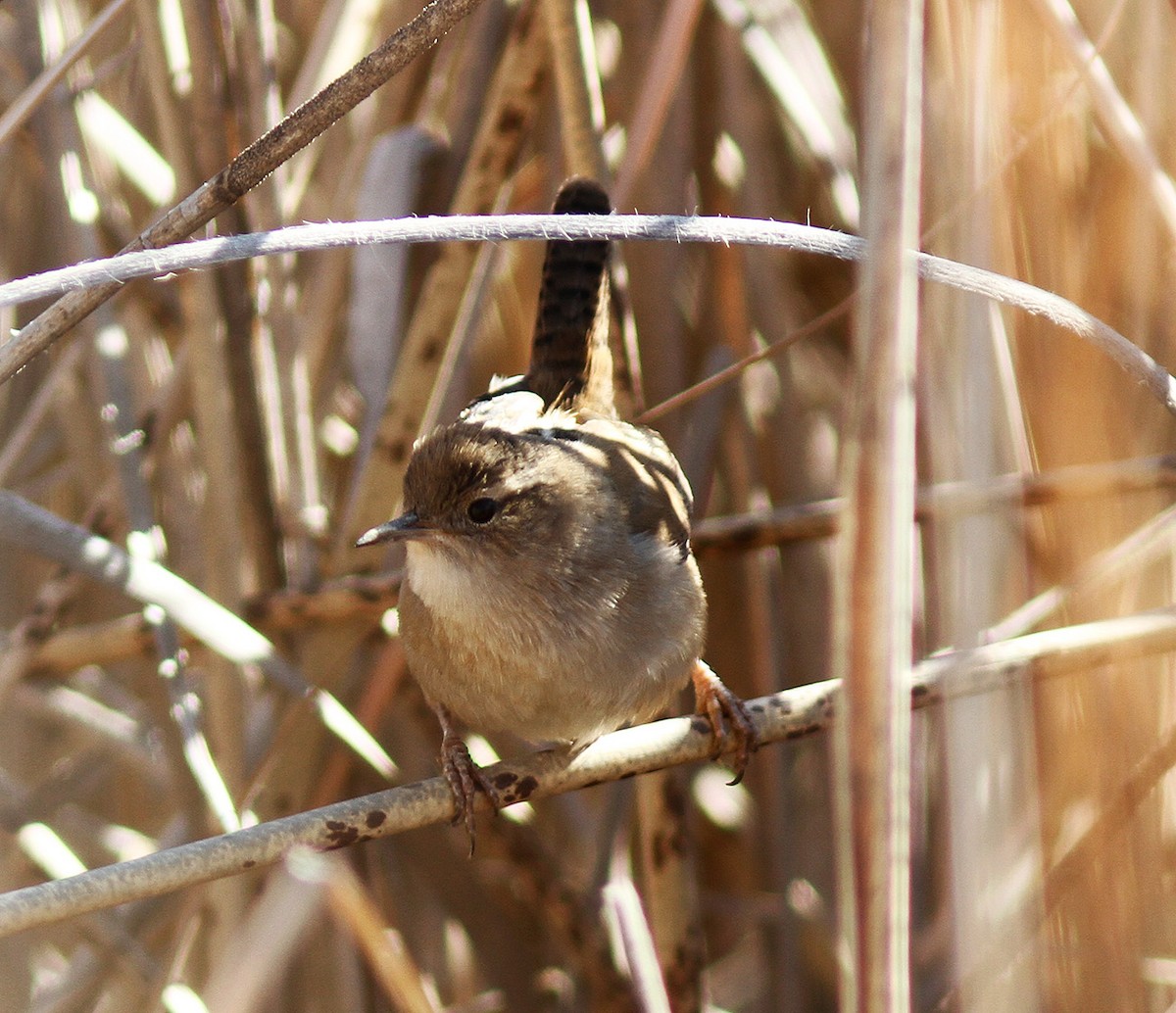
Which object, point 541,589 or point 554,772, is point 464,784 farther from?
point 541,589

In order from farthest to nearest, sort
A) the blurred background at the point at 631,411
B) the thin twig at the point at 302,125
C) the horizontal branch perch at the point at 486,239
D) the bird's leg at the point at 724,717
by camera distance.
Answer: the bird's leg at the point at 724,717
the blurred background at the point at 631,411
the thin twig at the point at 302,125
the horizontal branch perch at the point at 486,239

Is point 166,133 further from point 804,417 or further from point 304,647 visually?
point 804,417

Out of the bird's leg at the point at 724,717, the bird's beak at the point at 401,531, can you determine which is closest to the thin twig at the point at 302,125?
the bird's beak at the point at 401,531

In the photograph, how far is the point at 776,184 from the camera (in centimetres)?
263

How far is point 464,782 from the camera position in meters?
1.78

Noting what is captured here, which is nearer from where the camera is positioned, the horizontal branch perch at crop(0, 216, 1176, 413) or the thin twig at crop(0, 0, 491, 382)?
the horizontal branch perch at crop(0, 216, 1176, 413)

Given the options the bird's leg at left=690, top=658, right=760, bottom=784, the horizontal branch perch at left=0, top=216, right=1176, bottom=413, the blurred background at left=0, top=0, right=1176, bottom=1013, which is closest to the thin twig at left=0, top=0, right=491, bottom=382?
the horizontal branch perch at left=0, top=216, right=1176, bottom=413

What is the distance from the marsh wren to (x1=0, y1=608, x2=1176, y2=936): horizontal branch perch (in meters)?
0.13

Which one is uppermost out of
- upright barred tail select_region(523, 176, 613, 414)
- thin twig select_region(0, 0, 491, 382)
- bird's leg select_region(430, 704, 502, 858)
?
thin twig select_region(0, 0, 491, 382)

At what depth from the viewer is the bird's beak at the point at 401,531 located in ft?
5.90

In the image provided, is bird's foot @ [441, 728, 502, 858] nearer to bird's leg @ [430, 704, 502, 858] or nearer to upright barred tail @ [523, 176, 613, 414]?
bird's leg @ [430, 704, 502, 858]

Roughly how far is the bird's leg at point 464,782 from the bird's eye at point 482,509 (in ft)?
1.17

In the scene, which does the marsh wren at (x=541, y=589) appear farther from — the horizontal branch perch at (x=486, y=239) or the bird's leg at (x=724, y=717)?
the horizontal branch perch at (x=486, y=239)

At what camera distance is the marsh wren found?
1844 millimetres
